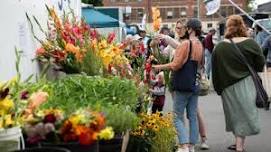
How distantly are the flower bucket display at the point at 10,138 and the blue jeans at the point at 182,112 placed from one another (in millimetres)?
5065

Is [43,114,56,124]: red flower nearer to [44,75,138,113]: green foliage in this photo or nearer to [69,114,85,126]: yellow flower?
[69,114,85,126]: yellow flower

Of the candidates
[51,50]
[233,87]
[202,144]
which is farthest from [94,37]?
[202,144]

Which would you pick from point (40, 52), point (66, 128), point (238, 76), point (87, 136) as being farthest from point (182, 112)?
point (87, 136)

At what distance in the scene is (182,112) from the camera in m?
8.23

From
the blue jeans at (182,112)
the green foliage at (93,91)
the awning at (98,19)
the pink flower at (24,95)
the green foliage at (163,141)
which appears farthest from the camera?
the awning at (98,19)

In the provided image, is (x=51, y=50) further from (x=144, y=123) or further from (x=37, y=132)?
(x=37, y=132)

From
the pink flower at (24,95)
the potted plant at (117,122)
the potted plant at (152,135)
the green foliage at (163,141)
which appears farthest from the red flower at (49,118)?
the green foliage at (163,141)

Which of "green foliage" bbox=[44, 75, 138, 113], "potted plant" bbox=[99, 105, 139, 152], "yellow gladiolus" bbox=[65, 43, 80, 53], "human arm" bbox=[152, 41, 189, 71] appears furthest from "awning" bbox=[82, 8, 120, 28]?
"potted plant" bbox=[99, 105, 139, 152]

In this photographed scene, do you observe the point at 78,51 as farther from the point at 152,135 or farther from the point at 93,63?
the point at 152,135

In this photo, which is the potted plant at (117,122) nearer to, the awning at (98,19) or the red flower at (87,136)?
the red flower at (87,136)

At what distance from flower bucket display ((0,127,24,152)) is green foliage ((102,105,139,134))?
75 centimetres

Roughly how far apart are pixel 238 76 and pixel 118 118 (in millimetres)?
4583

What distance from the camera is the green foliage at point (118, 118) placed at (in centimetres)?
383

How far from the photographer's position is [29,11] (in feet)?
18.5
